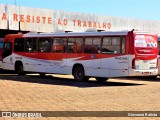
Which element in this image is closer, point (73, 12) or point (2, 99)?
point (2, 99)

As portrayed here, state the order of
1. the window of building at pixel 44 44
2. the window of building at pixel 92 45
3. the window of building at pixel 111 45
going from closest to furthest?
the window of building at pixel 111 45 < the window of building at pixel 92 45 < the window of building at pixel 44 44

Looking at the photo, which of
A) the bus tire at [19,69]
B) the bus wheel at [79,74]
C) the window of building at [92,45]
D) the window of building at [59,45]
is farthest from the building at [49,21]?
the window of building at [92,45]

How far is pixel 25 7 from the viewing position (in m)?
37.2

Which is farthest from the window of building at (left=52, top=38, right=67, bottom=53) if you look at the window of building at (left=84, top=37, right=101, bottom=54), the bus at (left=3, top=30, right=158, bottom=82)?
the window of building at (left=84, top=37, right=101, bottom=54)

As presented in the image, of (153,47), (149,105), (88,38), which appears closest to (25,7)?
(88,38)

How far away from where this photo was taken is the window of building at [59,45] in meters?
23.2

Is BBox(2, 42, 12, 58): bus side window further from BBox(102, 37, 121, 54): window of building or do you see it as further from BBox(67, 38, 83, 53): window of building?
BBox(102, 37, 121, 54): window of building

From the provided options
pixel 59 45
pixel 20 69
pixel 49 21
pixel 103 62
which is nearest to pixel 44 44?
pixel 59 45

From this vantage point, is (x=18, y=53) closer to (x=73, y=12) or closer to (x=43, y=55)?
(x=43, y=55)

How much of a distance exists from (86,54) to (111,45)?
192 cm

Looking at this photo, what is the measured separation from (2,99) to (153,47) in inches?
381

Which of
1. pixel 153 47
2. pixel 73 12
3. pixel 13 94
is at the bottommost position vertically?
pixel 13 94

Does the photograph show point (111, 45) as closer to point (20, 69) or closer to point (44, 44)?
point (44, 44)

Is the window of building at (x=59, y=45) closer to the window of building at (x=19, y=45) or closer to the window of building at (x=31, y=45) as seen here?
the window of building at (x=31, y=45)
